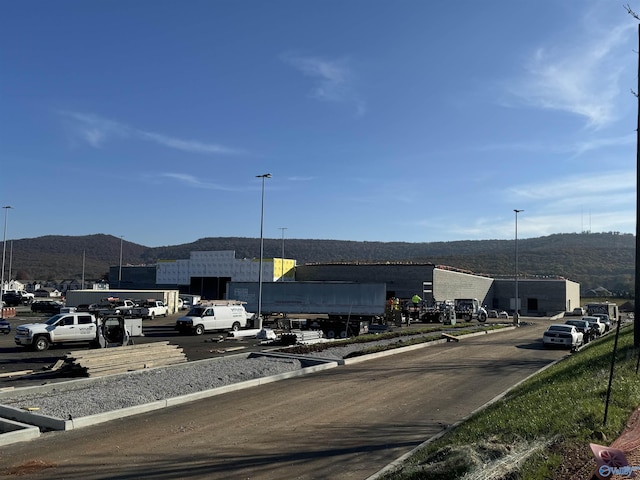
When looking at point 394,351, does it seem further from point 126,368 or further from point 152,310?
point 152,310

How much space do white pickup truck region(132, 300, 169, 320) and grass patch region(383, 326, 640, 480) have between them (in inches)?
1643

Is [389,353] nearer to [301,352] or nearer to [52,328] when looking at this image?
[301,352]

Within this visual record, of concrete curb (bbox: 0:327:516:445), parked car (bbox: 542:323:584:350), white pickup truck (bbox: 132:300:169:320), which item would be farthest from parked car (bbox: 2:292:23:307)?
parked car (bbox: 542:323:584:350)

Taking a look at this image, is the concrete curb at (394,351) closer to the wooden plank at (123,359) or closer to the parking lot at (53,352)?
the parking lot at (53,352)

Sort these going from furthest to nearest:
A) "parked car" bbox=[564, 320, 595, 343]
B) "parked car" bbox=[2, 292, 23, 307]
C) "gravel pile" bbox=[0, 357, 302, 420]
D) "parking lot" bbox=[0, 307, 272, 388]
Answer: "parked car" bbox=[2, 292, 23, 307], "parked car" bbox=[564, 320, 595, 343], "parking lot" bbox=[0, 307, 272, 388], "gravel pile" bbox=[0, 357, 302, 420]

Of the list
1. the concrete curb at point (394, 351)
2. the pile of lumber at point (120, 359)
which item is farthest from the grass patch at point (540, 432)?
the pile of lumber at point (120, 359)

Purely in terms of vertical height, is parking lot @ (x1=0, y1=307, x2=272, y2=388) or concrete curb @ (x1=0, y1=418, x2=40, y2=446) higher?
concrete curb @ (x1=0, y1=418, x2=40, y2=446)

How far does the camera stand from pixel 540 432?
8.62 meters

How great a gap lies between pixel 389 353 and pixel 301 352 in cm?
391

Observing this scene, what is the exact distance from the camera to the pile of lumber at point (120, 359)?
16.4 m

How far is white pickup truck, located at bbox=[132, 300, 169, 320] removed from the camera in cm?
4992

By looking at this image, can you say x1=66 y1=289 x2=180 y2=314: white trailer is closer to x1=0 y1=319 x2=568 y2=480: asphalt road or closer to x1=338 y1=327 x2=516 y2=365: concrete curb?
x1=338 y1=327 x2=516 y2=365: concrete curb

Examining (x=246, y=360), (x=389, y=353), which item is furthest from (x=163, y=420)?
(x=389, y=353)

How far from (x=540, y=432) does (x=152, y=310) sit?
1926 inches
